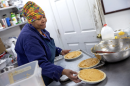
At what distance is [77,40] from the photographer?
2627 millimetres

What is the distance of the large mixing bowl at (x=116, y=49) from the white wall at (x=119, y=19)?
2.33ft

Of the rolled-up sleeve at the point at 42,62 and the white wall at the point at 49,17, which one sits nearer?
the rolled-up sleeve at the point at 42,62

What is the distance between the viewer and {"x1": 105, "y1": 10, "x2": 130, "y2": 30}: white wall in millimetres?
1913

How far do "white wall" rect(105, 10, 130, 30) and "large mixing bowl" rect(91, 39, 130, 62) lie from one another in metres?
0.71

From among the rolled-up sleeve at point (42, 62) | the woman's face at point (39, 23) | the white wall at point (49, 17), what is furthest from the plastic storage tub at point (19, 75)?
the white wall at point (49, 17)

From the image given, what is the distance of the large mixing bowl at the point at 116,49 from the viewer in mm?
1125

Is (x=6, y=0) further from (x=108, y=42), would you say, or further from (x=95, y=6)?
(x=108, y=42)

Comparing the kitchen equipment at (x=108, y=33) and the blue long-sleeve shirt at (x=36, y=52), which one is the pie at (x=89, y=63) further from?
the kitchen equipment at (x=108, y=33)

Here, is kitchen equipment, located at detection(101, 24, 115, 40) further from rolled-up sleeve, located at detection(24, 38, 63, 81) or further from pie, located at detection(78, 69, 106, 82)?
rolled-up sleeve, located at detection(24, 38, 63, 81)

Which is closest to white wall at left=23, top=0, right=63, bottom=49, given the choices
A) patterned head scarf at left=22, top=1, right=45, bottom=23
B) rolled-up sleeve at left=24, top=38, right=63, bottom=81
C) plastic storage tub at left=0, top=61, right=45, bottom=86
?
patterned head scarf at left=22, top=1, right=45, bottom=23

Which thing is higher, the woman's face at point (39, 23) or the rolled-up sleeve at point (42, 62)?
the woman's face at point (39, 23)

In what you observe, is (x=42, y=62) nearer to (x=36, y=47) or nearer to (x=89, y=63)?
(x=36, y=47)

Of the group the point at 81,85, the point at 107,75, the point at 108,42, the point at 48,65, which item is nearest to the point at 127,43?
the point at 108,42

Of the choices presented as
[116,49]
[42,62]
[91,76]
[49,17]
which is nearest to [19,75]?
[42,62]
